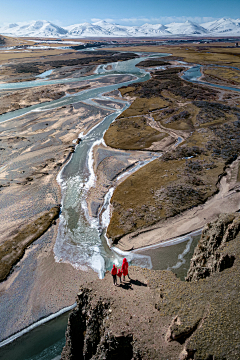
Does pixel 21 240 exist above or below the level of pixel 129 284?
below

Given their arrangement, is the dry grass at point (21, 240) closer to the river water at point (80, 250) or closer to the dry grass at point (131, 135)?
the river water at point (80, 250)

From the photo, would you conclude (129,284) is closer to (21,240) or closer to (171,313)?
(171,313)

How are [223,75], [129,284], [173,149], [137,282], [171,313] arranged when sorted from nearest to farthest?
1. [171,313]
2. [129,284]
3. [137,282]
4. [173,149]
5. [223,75]

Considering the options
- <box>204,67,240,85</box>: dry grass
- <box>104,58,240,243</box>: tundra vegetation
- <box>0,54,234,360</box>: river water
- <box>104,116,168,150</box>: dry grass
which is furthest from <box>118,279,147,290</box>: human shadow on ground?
<box>204,67,240,85</box>: dry grass

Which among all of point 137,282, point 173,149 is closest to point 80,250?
point 137,282

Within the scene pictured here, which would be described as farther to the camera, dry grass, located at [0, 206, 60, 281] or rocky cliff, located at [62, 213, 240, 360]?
dry grass, located at [0, 206, 60, 281]

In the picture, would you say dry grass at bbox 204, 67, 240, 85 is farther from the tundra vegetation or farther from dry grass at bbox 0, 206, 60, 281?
dry grass at bbox 0, 206, 60, 281

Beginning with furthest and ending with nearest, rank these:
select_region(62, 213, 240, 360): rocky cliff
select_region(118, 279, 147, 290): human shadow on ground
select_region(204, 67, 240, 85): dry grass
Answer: select_region(204, 67, 240, 85): dry grass → select_region(118, 279, 147, 290): human shadow on ground → select_region(62, 213, 240, 360): rocky cliff

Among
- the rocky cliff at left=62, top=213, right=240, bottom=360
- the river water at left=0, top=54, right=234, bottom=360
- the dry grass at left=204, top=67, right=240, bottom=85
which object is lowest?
the river water at left=0, top=54, right=234, bottom=360

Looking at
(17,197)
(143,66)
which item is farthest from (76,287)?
(143,66)
